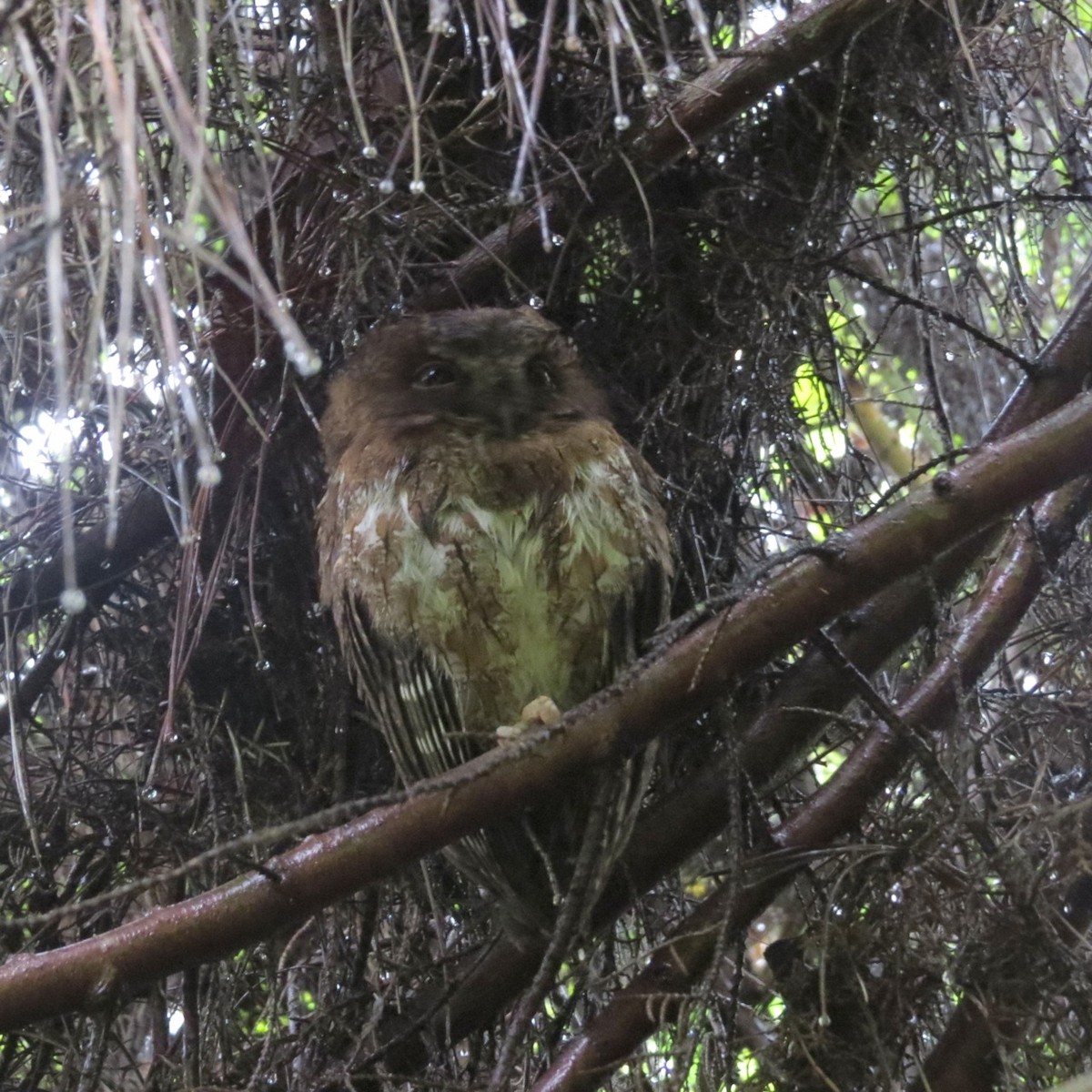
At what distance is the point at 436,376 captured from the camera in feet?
6.24

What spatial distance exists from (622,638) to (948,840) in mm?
554

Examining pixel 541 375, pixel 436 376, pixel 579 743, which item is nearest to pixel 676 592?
pixel 541 375

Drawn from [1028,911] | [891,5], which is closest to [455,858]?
[1028,911]

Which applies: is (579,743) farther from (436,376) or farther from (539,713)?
(436,376)

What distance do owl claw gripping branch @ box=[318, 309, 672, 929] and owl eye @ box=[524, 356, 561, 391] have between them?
14 mm

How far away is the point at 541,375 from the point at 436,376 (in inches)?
6.9

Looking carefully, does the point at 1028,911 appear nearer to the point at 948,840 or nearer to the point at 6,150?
the point at 948,840

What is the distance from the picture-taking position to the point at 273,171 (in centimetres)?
207

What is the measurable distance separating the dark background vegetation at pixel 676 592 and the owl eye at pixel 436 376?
0.20 m

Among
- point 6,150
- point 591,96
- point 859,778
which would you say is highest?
point 591,96

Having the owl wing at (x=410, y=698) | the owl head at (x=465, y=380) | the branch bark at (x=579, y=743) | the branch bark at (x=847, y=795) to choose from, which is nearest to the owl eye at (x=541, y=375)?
the owl head at (x=465, y=380)

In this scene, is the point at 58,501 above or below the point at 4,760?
above

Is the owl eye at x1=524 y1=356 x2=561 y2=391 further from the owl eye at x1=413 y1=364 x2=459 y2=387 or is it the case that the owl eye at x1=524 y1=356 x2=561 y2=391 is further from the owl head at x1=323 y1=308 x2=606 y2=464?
the owl eye at x1=413 y1=364 x2=459 y2=387

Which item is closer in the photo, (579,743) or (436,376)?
(579,743)
